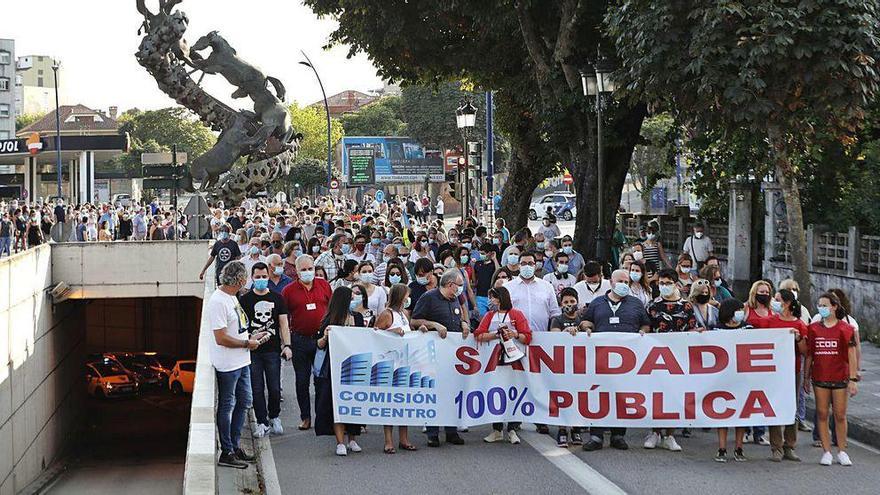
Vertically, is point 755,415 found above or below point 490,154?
below

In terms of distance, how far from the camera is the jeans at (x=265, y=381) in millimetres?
11586

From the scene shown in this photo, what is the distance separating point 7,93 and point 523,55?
94417mm

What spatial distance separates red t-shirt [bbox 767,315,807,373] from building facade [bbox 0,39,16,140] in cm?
10897

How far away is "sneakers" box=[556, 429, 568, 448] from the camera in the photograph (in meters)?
11.6

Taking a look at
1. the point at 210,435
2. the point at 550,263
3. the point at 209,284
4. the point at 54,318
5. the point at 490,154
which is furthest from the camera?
the point at 490,154

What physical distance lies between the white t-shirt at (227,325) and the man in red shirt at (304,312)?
1622mm

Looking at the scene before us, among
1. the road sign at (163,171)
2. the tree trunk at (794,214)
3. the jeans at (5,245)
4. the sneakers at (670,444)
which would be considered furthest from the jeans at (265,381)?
the jeans at (5,245)

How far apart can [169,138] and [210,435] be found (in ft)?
369

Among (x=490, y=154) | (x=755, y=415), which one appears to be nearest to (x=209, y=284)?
(x=755, y=415)

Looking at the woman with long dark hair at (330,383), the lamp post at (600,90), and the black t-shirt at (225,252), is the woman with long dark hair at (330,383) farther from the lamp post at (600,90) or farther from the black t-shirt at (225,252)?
the lamp post at (600,90)

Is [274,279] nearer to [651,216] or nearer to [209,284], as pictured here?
[209,284]

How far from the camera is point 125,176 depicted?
10750cm

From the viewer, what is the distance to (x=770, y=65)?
1667 cm

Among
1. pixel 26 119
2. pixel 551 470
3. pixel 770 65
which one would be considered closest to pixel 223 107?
pixel 770 65
